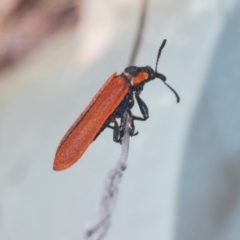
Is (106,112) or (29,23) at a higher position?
(29,23)

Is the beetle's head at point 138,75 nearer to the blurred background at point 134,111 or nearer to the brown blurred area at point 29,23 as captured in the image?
the blurred background at point 134,111

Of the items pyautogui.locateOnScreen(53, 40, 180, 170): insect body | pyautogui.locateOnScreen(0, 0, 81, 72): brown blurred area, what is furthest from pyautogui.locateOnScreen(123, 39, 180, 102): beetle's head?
pyautogui.locateOnScreen(0, 0, 81, 72): brown blurred area

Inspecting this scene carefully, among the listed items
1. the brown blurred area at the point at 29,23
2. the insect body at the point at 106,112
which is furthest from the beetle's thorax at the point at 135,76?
the brown blurred area at the point at 29,23

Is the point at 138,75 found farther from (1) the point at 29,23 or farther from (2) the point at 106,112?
(1) the point at 29,23

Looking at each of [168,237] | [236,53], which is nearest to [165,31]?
[236,53]

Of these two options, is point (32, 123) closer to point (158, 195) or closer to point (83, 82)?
point (83, 82)

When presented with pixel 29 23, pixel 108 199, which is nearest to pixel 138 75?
pixel 108 199

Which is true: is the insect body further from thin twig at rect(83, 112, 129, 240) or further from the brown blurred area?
the brown blurred area
